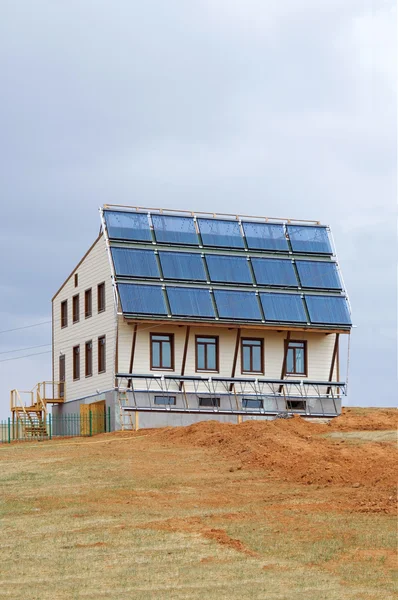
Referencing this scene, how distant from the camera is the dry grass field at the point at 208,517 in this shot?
68.7 ft

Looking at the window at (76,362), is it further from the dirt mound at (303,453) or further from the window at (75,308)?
the dirt mound at (303,453)

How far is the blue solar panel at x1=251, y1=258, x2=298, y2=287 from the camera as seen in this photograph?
52.7 meters

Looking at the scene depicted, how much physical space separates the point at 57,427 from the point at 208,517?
31.6 m

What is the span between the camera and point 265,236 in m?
54.3

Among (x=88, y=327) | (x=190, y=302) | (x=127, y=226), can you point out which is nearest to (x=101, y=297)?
(x=88, y=327)

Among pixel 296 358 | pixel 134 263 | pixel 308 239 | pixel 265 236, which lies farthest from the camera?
pixel 308 239

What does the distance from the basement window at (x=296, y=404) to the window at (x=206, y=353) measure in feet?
13.2

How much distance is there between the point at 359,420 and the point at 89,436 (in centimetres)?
1239

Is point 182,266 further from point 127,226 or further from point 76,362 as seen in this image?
point 76,362

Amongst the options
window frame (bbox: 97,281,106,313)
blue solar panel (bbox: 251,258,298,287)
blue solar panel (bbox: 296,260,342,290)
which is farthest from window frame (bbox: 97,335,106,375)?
blue solar panel (bbox: 296,260,342,290)

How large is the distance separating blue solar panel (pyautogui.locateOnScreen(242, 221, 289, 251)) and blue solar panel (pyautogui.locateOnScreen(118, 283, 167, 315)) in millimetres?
6317

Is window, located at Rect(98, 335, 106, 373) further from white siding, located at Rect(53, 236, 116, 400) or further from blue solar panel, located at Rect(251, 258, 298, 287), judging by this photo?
blue solar panel, located at Rect(251, 258, 298, 287)

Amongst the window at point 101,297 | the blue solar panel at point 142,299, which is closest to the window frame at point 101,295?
the window at point 101,297

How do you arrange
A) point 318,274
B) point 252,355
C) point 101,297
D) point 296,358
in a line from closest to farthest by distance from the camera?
point 101,297 → point 252,355 → point 296,358 → point 318,274
